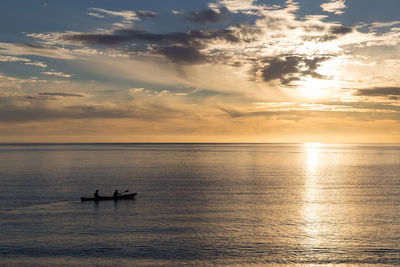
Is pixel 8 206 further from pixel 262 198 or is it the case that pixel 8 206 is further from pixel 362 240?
pixel 362 240

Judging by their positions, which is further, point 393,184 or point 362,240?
point 393,184

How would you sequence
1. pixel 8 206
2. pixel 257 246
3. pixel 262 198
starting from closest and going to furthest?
1. pixel 257 246
2. pixel 8 206
3. pixel 262 198

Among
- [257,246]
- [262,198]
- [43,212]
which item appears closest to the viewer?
[257,246]

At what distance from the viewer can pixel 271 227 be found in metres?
53.4

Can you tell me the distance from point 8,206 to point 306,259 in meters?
57.2

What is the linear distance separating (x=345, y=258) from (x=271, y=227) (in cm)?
1431

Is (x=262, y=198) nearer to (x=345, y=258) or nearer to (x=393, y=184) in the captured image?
(x=345, y=258)

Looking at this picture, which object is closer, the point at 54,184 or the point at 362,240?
the point at 362,240

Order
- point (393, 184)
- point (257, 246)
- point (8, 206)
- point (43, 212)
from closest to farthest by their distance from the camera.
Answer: point (257, 246)
point (43, 212)
point (8, 206)
point (393, 184)

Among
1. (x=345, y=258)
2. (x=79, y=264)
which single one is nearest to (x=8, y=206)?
(x=79, y=264)

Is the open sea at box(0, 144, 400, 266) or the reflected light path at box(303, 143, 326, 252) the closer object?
the open sea at box(0, 144, 400, 266)

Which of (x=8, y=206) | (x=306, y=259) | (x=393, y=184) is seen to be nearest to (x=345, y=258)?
(x=306, y=259)

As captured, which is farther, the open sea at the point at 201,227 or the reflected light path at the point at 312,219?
the reflected light path at the point at 312,219

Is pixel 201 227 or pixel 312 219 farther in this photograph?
pixel 312 219
